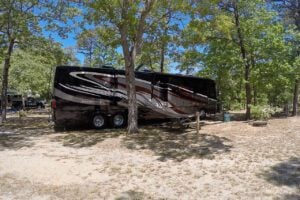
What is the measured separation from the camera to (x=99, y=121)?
14062 mm

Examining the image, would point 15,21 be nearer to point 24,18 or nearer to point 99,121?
point 24,18

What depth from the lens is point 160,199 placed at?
216 inches

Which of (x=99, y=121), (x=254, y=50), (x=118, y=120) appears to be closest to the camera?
(x=99, y=121)

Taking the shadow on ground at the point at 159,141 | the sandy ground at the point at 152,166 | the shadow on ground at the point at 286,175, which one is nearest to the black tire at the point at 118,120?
the shadow on ground at the point at 159,141

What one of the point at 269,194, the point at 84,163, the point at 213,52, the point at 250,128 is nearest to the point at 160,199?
the point at 269,194

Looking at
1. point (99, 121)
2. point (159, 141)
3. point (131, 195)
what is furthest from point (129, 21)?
point (131, 195)

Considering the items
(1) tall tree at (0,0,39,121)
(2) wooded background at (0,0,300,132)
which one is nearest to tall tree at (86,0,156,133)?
(2) wooded background at (0,0,300,132)

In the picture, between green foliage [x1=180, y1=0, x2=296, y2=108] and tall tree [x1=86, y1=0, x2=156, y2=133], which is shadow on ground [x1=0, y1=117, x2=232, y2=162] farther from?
green foliage [x1=180, y1=0, x2=296, y2=108]

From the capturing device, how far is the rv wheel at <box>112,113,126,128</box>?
14328mm

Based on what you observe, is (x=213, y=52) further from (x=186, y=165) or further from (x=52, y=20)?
(x=186, y=165)

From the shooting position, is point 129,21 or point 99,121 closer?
point 129,21

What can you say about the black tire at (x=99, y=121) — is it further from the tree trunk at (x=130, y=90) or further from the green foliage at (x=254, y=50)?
the green foliage at (x=254, y=50)

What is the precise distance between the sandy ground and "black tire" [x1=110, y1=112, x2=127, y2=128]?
2.52 meters

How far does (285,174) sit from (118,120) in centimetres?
877
